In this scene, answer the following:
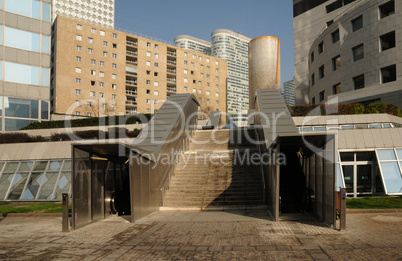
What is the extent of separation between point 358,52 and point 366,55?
4.99ft

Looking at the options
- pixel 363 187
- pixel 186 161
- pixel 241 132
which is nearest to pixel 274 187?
pixel 186 161

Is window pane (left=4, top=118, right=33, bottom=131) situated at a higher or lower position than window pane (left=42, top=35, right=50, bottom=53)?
lower

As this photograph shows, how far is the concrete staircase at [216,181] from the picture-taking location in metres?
13.1

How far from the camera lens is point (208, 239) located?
812 cm

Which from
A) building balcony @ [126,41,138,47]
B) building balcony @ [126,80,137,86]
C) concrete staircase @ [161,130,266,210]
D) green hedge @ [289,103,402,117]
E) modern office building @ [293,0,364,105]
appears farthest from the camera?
building balcony @ [126,41,138,47]

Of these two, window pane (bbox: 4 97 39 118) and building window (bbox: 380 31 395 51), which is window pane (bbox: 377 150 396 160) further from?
window pane (bbox: 4 97 39 118)

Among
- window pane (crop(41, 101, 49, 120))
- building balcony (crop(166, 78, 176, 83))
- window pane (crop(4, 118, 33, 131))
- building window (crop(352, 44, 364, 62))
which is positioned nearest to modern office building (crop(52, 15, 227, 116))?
building balcony (crop(166, 78, 176, 83))

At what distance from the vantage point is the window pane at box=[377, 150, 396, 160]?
52.1ft

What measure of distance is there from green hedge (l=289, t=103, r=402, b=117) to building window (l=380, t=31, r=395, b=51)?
12.1 metres

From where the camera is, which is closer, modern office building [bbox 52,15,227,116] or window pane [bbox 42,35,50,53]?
window pane [bbox 42,35,50,53]

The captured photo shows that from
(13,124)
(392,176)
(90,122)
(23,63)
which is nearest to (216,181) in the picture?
(392,176)

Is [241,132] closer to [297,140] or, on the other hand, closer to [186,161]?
[186,161]

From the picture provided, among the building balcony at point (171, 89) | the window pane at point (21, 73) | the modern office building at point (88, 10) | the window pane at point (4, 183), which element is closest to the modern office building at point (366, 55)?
the window pane at point (21, 73)

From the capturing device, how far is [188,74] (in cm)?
7969
